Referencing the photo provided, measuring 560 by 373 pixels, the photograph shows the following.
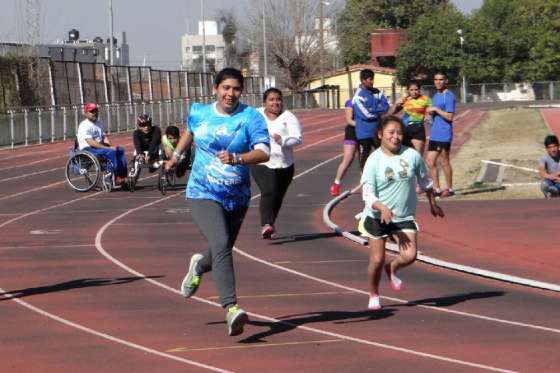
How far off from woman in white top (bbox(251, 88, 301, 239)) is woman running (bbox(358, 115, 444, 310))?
16.6 feet

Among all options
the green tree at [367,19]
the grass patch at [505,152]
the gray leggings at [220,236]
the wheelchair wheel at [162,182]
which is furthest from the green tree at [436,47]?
the gray leggings at [220,236]

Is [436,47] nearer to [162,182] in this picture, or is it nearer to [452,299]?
[162,182]

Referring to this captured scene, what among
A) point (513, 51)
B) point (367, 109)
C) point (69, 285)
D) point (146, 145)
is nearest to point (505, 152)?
point (146, 145)

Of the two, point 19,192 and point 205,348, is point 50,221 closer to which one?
point 19,192

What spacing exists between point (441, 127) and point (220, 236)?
10963 millimetres

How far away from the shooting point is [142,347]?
28.4 feet

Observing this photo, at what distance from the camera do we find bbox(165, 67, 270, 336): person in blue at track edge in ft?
28.3

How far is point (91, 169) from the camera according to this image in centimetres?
2342

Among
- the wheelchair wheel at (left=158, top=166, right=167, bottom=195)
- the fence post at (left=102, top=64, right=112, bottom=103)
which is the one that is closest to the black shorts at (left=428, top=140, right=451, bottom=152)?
the wheelchair wheel at (left=158, top=166, right=167, bottom=195)

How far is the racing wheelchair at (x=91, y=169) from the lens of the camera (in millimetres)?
23281

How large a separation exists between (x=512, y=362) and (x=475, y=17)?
108 meters

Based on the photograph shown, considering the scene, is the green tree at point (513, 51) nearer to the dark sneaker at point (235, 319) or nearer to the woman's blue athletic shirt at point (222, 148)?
the woman's blue athletic shirt at point (222, 148)

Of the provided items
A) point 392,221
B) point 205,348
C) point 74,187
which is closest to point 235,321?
point 205,348

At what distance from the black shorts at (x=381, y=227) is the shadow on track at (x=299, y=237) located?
529cm
